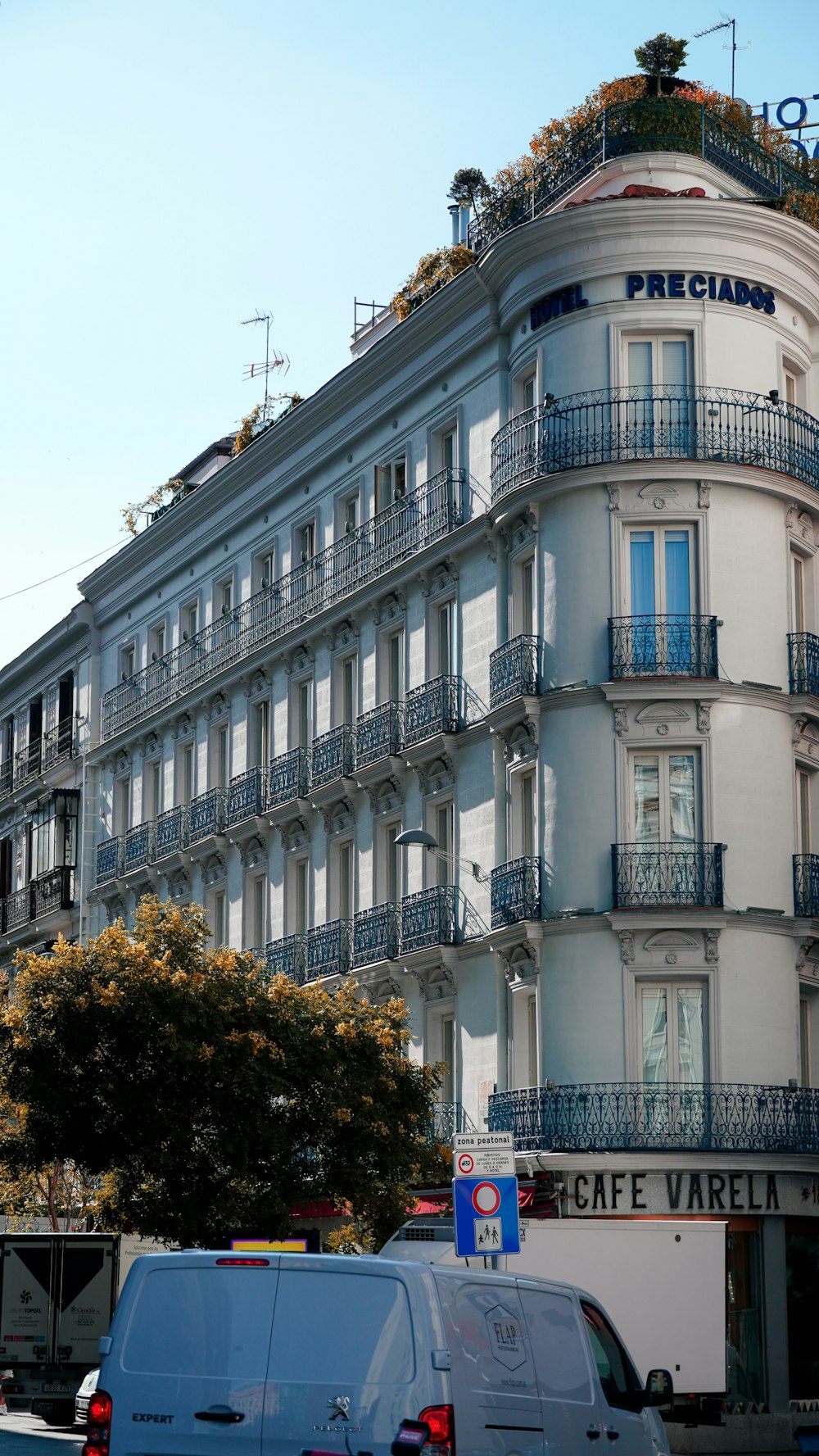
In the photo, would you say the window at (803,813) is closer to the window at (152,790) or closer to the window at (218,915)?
the window at (218,915)

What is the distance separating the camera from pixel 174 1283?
12.9 meters

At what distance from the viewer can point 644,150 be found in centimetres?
3603

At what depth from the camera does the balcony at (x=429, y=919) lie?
36.9 metres

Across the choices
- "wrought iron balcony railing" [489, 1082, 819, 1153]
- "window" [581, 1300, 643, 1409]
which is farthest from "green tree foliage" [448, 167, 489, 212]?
"window" [581, 1300, 643, 1409]

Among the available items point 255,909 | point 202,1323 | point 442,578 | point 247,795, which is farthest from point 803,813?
point 202,1323

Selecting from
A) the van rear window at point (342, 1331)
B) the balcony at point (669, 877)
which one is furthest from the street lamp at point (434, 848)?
the van rear window at point (342, 1331)

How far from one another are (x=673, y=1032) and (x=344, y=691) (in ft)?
41.4

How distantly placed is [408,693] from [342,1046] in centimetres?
792

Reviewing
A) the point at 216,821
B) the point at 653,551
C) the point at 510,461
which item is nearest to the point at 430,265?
the point at 510,461

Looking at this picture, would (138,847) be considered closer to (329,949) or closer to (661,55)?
(329,949)

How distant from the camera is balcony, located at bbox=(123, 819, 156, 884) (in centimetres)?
5162

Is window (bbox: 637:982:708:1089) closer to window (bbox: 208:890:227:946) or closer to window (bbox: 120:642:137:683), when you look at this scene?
window (bbox: 208:890:227:946)

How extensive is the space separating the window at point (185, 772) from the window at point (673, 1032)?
1970 centimetres

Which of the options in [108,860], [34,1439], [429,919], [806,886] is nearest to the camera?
[34,1439]
